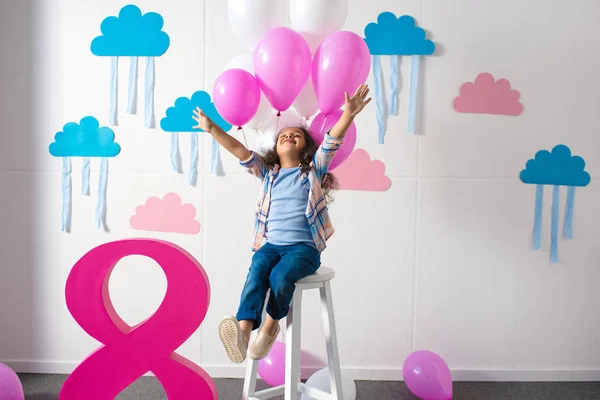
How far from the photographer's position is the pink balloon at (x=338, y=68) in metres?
1.59

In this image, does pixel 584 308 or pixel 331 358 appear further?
pixel 584 308

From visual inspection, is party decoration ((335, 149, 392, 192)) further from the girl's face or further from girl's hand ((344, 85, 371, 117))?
girl's hand ((344, 85, 371, 117))

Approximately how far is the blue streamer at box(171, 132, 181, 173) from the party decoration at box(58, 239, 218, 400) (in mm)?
729

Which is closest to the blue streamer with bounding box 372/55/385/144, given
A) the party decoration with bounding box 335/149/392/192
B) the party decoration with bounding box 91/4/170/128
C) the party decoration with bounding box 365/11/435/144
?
the party decoration with bounding box 365/11/435/144

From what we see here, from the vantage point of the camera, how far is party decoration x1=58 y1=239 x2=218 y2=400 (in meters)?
1.66

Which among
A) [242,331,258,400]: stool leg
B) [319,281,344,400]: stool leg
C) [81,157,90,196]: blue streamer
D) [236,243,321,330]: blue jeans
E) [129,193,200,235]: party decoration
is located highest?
[81,157,90,196]: blue streamer

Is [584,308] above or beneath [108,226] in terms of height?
beneath

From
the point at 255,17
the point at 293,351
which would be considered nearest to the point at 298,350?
the point at 293,351

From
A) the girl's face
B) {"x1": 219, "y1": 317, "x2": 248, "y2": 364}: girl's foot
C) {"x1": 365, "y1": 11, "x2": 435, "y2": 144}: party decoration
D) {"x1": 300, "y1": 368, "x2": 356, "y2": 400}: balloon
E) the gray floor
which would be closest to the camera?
{"x1": 219, "y1": 317, "x2": 248, "y2": 364}: girl's foot

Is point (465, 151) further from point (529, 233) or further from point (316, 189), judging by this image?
point (316, 189)

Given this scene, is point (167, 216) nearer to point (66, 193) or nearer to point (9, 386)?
point (66, 193)

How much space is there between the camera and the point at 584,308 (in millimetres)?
2375

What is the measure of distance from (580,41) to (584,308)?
3.86ft

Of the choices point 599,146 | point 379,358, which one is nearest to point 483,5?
point 599,146
